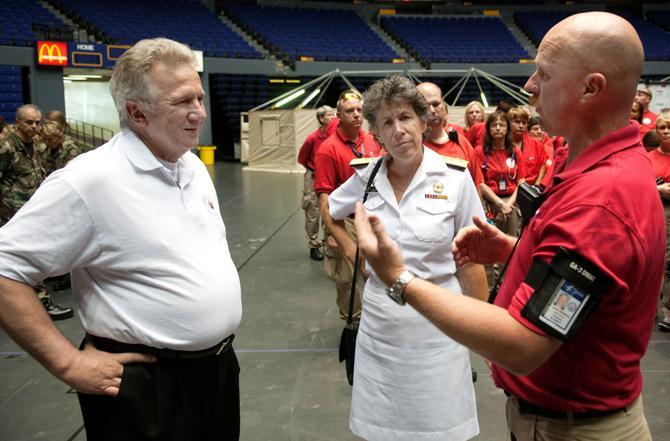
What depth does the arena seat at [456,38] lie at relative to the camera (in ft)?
84.4

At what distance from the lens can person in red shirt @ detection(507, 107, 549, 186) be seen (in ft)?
17.8

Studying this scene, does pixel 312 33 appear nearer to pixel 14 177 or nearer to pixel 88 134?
pixel 88 134

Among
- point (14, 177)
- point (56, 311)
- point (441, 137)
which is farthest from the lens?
point (14, 177)

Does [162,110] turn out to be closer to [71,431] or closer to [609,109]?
[609,109]

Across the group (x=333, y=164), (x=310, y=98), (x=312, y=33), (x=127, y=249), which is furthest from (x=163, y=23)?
(x=127, y=249)

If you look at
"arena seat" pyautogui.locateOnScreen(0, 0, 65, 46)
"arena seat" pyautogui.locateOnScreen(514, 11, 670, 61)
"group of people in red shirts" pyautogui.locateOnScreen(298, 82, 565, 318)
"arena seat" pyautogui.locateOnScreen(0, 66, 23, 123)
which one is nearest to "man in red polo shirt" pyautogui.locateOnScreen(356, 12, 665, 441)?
"group of people in red shirts" pyautogui.locateOnScreen(298, 82, 565, 318)

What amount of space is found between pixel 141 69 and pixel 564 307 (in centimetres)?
142

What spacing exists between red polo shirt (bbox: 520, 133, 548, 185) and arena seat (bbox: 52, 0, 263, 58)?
16937mm

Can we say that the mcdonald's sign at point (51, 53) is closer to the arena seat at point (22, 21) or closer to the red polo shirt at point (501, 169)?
the arena seat at point (22, 21)

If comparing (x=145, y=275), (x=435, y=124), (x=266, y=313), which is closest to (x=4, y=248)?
(x=145, y=275)

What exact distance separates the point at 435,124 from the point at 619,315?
318 cm

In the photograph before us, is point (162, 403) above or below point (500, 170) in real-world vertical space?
below

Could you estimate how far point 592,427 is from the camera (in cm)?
142

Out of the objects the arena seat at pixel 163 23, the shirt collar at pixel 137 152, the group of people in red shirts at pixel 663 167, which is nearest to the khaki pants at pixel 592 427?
the shirt collar at pixel 137 152
